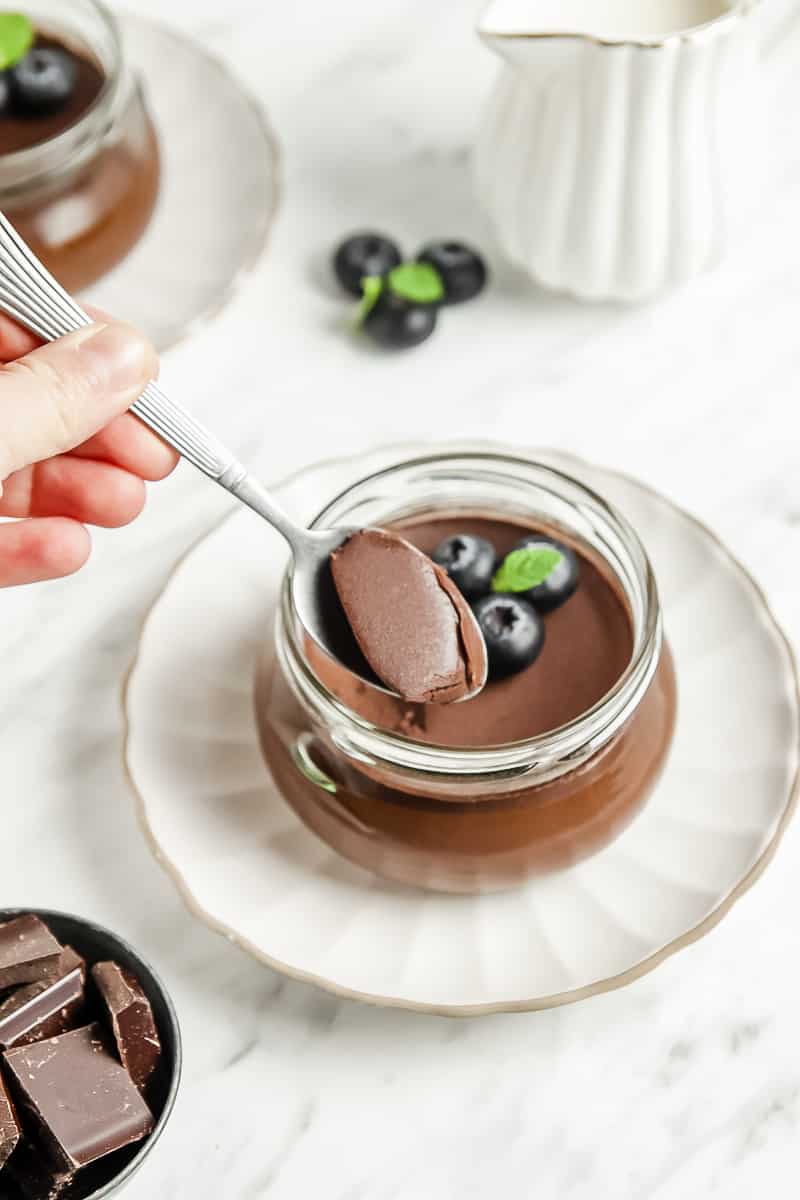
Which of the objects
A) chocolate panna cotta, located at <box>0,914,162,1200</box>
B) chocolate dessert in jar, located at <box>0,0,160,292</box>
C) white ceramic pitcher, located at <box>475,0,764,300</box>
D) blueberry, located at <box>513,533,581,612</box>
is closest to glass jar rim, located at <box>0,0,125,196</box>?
chocolate dessert in jar, located at <box>0,0,160,292</box>

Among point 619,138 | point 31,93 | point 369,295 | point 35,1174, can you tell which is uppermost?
point 619,138

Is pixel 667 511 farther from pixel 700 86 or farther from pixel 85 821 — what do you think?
pixel 85 821

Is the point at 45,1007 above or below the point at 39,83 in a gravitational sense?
below

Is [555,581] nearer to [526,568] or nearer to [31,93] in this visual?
[526,568]

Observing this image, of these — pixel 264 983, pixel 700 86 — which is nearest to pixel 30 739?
pixel 264 983

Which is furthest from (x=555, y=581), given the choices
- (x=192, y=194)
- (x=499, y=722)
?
(x=192, y=194)

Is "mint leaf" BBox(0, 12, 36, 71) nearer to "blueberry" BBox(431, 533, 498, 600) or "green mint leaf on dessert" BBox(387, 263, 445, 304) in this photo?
"green mint leaf on dessert" BBox(387, 263, 445, 304)
